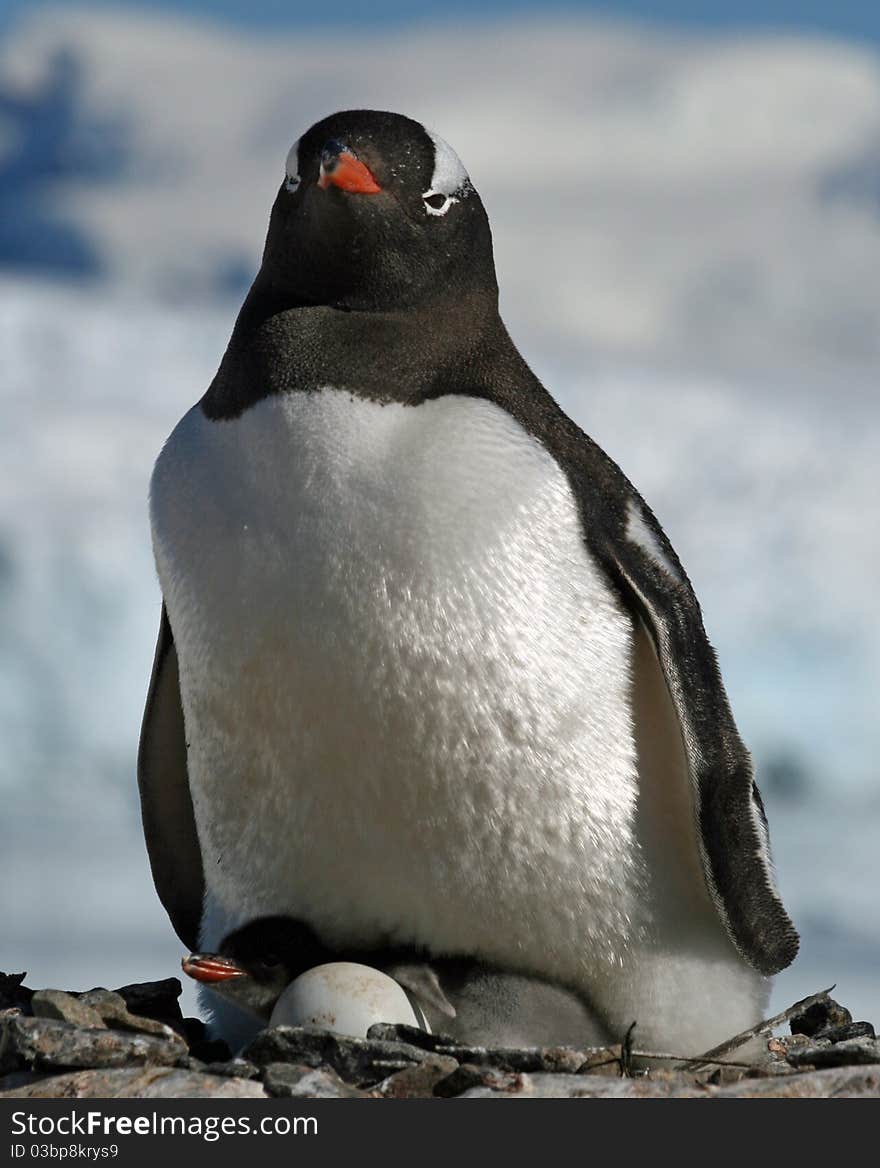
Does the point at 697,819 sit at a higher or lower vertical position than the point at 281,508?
lower

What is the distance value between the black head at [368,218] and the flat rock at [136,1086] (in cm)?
155

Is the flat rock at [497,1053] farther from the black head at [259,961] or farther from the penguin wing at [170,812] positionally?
the penguin wing at [170,812]

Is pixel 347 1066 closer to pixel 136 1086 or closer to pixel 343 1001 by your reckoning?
pixel 343 1001

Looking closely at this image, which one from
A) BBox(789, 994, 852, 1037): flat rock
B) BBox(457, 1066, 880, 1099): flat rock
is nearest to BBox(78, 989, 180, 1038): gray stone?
BBox(457, 1066, 880, 1099): flat rock

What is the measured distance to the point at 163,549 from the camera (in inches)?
145

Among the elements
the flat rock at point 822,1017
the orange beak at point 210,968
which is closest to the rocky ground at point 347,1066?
the orange beak at point 210,968

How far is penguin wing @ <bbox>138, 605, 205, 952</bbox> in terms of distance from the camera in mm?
4023

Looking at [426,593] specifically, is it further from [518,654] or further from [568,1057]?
[568,1057]

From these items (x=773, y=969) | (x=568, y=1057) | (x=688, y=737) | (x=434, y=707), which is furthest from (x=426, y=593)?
(x=773, y=969)

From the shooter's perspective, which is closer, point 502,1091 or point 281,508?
point 502,1091

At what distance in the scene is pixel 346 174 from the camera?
3.46 metres

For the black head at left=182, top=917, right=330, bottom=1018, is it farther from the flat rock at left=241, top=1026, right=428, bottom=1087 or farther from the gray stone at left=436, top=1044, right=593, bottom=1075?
the gray stone at left=436, top=1044, right=593, bottom=1075

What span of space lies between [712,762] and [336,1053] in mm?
1004
